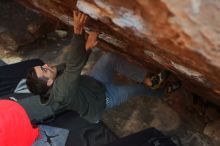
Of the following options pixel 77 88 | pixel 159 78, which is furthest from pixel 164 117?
pixel 77 88

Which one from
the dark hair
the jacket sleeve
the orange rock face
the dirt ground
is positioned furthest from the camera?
the dirt ground

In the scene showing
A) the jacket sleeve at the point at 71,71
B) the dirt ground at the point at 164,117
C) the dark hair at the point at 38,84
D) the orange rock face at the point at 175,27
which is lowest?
the dirt ground at the point at 164,117

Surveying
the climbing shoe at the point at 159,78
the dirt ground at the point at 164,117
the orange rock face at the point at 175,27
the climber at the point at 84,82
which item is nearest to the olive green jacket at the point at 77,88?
the climber at the point at 84,82

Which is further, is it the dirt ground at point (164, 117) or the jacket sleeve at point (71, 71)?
the dirt ground at point (164, 117)

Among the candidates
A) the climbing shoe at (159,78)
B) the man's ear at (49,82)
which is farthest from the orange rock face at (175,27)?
the man's ear at (49,82)

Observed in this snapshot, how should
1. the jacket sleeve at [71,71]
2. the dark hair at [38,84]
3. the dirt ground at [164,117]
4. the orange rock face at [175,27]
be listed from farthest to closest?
the dirt ground at [164,117]
the dark hair at [38,84]
the jacket sleeve at [71,71]
the orange rock face at [175,27]

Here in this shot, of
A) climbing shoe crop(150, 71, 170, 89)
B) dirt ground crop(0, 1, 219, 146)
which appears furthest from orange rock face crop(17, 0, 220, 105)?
dirt ground crop(0, 1, 219, 146)

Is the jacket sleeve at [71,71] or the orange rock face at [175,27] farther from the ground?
the orange rock face at [175,27]

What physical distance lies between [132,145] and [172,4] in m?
1.72

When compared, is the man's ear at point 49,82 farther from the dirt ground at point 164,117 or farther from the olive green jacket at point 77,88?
the dirt ground at point 164,117

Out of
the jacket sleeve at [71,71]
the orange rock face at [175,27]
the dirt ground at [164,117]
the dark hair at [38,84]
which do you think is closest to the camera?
the orange rock face at [175,27]

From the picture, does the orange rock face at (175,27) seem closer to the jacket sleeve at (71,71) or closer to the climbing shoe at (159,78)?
the jacket sleeve at (71,71)

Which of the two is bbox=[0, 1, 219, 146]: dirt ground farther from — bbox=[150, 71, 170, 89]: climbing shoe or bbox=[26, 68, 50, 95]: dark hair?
Result: bbox=[26, 68, 50, 95]: dark hair

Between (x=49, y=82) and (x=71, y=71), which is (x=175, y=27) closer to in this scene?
(x=71, y=71)
